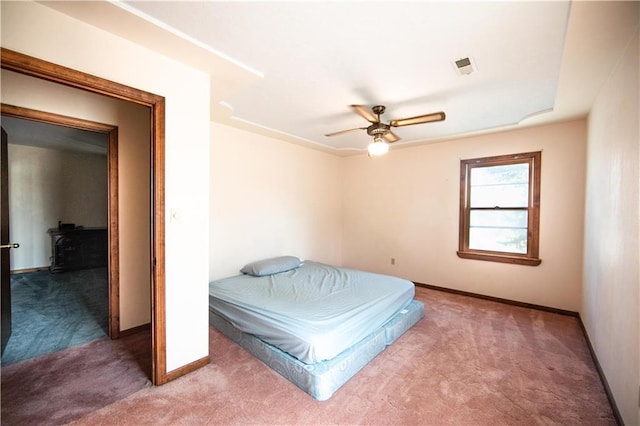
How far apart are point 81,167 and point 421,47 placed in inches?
296

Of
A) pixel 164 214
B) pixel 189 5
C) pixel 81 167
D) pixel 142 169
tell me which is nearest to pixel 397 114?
pixel 189 5

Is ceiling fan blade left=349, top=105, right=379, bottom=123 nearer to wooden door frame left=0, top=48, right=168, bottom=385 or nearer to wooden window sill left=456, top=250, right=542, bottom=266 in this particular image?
wooden door frame left=0, top=48, right=168, bottom=385

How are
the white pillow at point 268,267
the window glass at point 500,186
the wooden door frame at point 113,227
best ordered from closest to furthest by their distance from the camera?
1. the wooden door frame at point 113,227
2. the white pillow at point 268,267
3. the window glass at point 500,186

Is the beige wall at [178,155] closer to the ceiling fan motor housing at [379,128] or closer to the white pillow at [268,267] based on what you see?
the white pillow at [268,267]

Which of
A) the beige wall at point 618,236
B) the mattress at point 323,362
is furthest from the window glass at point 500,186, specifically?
the mattress at point 323,362

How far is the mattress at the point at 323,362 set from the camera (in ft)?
6.32

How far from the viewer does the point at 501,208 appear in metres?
3.96

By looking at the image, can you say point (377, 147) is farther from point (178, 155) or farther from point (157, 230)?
point (157, 230)

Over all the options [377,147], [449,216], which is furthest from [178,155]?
[449,216]

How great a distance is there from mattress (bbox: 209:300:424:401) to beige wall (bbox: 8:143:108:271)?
4545 mm

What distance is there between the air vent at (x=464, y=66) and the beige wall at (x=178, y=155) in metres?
2.05

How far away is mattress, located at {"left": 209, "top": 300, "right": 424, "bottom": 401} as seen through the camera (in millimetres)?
1927

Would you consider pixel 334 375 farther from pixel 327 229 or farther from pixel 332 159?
pixel 332 159

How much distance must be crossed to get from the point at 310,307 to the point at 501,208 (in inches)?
128
